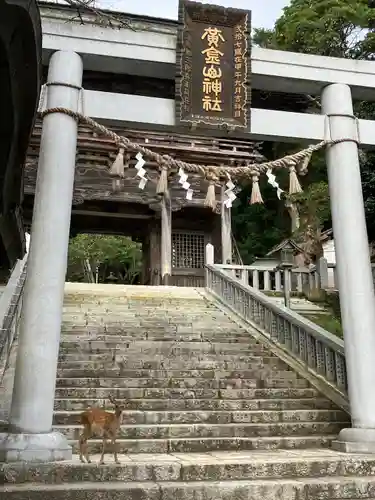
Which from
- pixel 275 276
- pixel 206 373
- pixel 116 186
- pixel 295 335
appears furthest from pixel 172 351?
pixel 116 186

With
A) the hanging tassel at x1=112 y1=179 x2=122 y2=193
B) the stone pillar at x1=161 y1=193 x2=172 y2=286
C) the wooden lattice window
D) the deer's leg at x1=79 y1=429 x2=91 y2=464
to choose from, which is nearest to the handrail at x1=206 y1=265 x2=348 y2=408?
the deer's leg at x1=79 y1=429 x2=91 y2=464

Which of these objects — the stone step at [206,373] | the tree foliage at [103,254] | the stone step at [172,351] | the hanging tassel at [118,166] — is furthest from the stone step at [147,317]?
the tree foliage at [103,254]

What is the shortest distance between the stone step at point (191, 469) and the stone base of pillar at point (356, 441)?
41cm

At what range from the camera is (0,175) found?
3865 mm

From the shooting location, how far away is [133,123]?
6.57m

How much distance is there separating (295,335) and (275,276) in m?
4.86

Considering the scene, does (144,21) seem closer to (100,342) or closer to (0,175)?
(100,342)

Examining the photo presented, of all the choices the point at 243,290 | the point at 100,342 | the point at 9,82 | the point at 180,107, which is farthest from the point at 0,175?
the point at 243,290

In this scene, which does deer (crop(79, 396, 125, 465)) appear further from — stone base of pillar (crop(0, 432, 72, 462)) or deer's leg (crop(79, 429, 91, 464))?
stone base of pillar (crop(0, 432, 72, 462))

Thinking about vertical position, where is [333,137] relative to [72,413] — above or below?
above

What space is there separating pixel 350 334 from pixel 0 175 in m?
4.50

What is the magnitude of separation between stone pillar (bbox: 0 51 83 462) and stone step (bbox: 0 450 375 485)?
0.96 feet

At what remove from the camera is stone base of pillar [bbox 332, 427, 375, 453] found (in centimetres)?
577

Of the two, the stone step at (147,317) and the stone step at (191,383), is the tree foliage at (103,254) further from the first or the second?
the stone step at (191,383)
